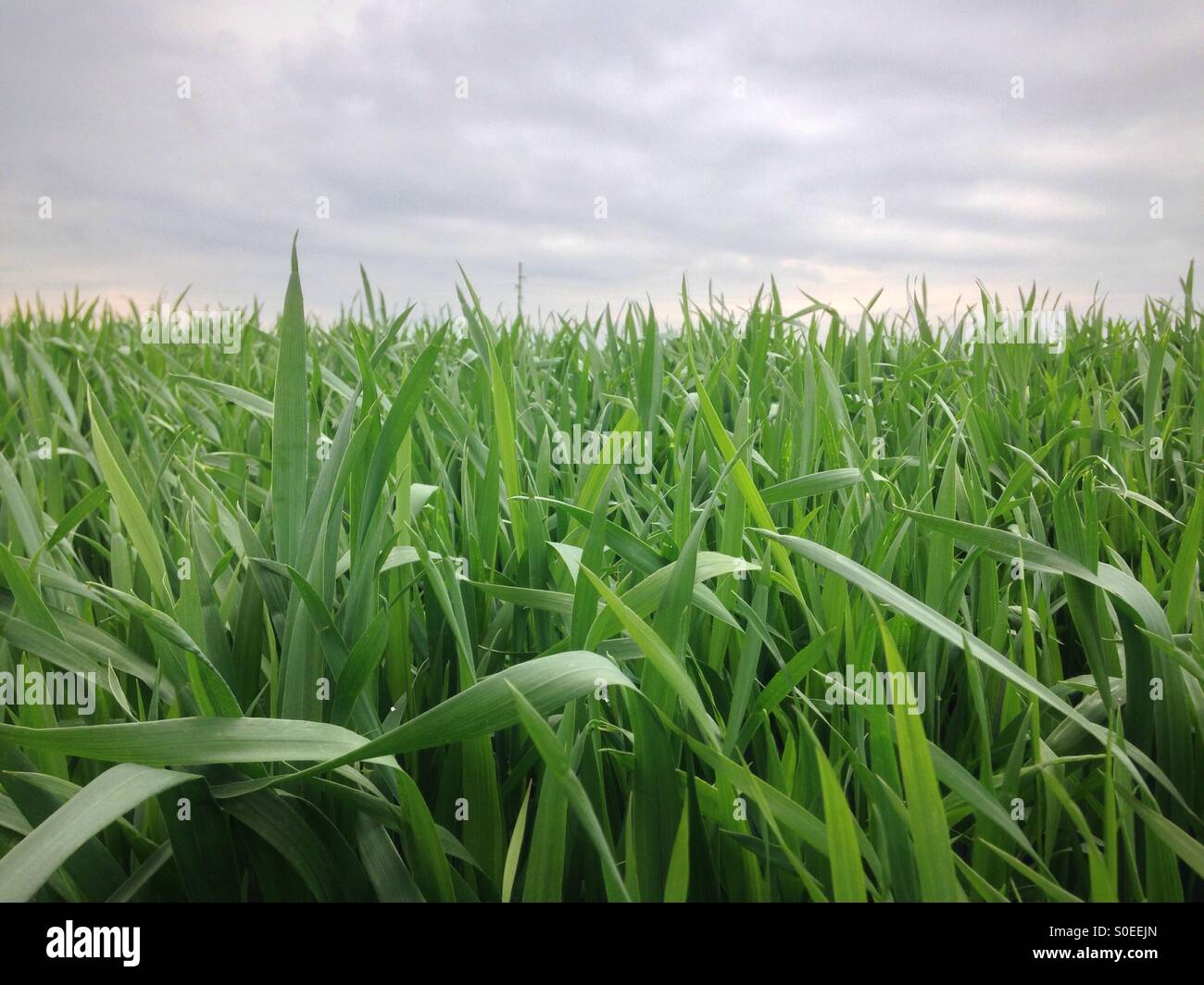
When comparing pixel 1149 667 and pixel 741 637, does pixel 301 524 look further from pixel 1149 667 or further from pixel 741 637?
pixel 1149 667

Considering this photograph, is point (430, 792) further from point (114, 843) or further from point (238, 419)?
point (238, 419)
